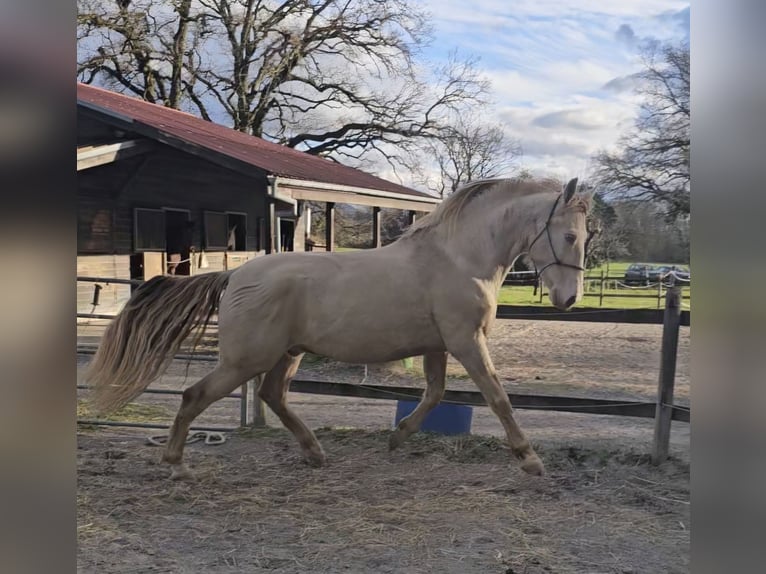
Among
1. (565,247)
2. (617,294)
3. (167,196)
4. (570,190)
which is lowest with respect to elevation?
(617,294)

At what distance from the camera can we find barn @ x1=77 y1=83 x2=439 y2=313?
695cm

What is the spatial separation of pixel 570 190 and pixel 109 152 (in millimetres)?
5607

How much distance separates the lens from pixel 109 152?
695 centimetres

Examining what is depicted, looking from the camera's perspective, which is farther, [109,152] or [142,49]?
[142,49]

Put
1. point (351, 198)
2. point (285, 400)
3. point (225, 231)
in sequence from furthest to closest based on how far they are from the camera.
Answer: point (225, 231), point (351, 198), point (285, 400)

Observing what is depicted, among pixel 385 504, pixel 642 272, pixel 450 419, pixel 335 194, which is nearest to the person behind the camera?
pixel 385 504

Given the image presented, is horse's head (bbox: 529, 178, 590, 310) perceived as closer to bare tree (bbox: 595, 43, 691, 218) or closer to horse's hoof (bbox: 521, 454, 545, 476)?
horse's hoof (bbox: 521, 454, 545, 476)

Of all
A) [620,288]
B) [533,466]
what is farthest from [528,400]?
[620,288]

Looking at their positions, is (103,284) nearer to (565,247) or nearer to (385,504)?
(385,504)

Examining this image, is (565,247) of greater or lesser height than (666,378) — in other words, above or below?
above
